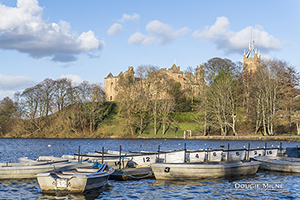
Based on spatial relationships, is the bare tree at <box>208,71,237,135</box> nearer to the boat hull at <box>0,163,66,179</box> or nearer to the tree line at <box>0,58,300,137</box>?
the tree line at <box>0,58,300,137</box>

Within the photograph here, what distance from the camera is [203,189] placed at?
19172 mm

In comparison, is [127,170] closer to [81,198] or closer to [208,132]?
[81,198]

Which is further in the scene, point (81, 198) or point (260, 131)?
point (260, 131)

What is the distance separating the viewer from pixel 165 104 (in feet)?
257

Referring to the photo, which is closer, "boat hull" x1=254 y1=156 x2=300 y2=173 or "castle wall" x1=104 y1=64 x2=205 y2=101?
"boat hull" x1=254 y1=156 x2=300 y2=173

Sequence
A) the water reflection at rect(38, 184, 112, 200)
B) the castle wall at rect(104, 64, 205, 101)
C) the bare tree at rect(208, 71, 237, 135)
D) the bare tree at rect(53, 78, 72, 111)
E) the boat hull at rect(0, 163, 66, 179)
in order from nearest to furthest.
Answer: the water reflection at rect(38, 184, 112, 200) < the boat hull at rect(0, 163, 66, 179) < the bare tree at rect(208, 71, 237, 135) < the bare tree at rect(53, 78, 72, 111) < the castle wall at rect(104, 64, 205, 101)

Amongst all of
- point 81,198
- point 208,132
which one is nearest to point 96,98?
point 208,132

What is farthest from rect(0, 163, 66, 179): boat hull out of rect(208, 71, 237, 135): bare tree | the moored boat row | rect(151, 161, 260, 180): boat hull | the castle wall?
the castle wall

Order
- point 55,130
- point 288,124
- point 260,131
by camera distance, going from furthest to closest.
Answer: point 55,130
point 260,131
point 288,124

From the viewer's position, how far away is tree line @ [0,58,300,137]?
6744 centimetres

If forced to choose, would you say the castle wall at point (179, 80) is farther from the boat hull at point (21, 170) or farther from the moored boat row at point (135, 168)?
the boat hull at point (21, 170)

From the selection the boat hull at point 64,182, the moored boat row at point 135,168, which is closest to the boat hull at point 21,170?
the moored boat row at point 135,168

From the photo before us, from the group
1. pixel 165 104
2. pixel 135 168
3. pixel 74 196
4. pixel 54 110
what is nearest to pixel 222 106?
pixel 165 104

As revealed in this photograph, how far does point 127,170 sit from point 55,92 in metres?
69.6
